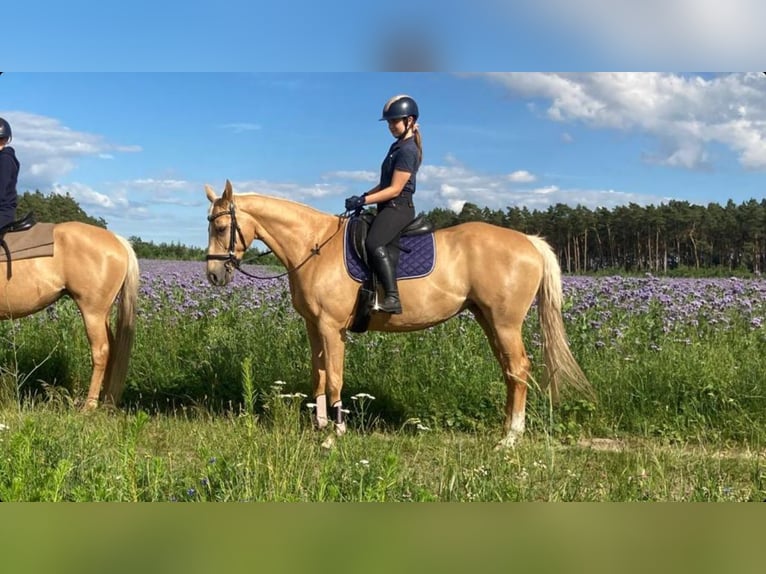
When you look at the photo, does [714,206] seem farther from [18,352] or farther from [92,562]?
[92,562]

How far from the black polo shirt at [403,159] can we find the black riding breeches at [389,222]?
21 cm

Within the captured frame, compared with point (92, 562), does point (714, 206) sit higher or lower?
higher

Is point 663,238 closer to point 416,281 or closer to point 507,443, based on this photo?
point 416,281

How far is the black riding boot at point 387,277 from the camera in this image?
5.41 metres

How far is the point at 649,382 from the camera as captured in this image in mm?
6070

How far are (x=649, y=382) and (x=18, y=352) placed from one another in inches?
296

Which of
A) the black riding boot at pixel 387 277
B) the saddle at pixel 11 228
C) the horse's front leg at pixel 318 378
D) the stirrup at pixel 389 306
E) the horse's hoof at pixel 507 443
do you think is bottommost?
the horse's hoof at pixel 507 443

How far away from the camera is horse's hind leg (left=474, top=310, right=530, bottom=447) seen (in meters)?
5.49

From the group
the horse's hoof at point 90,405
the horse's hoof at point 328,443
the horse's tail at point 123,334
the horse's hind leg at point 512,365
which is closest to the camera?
the horse's hoof at point 328,443

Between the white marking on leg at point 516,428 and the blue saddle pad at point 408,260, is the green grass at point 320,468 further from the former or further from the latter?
the blue saddle pad at point 408,260

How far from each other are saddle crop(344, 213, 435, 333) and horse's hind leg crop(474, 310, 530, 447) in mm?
859

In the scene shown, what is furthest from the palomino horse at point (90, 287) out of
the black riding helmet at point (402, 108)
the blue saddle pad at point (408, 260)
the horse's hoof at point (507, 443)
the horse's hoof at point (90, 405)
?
the horse's hoof at point (507, 443)

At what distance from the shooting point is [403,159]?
5020 millimetres

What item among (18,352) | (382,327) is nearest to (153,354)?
(18,352)
